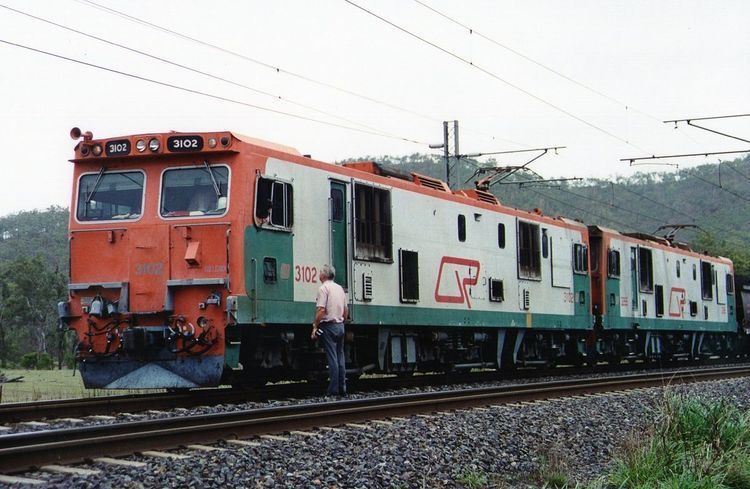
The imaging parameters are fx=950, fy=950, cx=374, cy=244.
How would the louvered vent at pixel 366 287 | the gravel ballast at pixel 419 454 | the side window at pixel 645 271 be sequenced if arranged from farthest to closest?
1. the side window at pixel 645 271
2. the louvered vent at pixel 366 287
3. the gravel ballast at pixel 419 454

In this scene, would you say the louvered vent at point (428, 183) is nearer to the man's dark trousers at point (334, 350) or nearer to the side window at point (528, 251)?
the side window at point (528, 251)

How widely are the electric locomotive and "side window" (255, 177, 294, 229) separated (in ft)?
0.08

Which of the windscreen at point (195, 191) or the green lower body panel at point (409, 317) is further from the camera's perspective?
the windscreen at point (195, 191)

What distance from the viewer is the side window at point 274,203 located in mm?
12570

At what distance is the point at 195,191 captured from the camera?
12742 millimetres

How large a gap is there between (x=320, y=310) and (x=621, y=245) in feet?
49.4

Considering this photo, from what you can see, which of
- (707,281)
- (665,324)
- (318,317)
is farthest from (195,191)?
(707,281)

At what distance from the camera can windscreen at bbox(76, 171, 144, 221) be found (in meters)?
13.0

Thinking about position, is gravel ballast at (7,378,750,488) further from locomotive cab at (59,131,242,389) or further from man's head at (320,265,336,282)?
locomotive cab at (59,131,242,389)

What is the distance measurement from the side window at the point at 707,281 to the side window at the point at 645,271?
16.9ft

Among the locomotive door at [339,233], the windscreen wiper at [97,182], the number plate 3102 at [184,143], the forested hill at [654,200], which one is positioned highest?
the forested hill at [654,200]

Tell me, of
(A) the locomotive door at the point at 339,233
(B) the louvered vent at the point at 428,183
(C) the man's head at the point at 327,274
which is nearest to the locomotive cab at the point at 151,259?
(C) the man's head at the point at 327,274

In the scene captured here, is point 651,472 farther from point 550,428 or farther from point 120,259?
point 120,259

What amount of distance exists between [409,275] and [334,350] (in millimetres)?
3527
